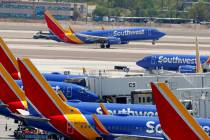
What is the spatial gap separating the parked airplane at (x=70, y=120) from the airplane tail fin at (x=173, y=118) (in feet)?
37.9

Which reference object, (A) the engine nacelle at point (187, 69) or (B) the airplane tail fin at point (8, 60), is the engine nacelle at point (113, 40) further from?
(B) the airplane tail fin at point (8, 60)

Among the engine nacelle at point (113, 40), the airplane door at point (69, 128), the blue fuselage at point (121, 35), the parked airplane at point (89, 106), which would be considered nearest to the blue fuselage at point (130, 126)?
the airplane door at point (69, 128)

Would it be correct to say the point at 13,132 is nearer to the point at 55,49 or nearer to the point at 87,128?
the point at 87,128

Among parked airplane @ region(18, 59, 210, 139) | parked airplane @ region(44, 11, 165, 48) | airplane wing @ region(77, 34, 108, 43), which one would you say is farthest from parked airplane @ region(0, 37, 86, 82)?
airplane wing @ region(77, 34, 108, 43)

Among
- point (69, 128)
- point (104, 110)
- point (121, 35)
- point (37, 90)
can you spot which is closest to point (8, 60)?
point (104, 110)

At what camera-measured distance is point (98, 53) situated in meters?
136

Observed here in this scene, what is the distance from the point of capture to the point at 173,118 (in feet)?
129

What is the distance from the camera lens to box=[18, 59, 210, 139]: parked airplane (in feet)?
169

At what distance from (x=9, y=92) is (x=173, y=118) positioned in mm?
21557

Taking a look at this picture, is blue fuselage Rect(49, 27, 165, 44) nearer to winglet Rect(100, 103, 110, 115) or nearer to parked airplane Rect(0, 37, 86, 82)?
parked airplane Rect(0, 37, 86, 82)

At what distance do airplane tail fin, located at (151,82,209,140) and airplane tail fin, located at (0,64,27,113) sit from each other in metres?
20.3

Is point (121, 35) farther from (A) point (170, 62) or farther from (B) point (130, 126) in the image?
(B) point (130, 126)

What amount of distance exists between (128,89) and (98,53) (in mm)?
64234

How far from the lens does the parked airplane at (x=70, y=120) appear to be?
5144cm
